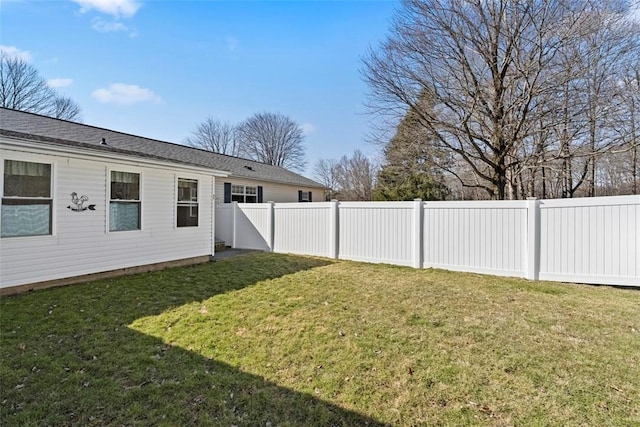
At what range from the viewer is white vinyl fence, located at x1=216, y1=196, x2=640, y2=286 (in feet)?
19.1

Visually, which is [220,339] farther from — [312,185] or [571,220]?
[312,185]

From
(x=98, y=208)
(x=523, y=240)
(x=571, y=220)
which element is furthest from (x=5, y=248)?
(x=571, y=220)

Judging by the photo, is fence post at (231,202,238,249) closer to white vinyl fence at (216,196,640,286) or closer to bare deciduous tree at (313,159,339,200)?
white vinyl fence at (216,196,640,286)

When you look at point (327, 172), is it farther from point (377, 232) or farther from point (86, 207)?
point (86, 207)

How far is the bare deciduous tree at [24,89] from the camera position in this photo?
71.6 ft

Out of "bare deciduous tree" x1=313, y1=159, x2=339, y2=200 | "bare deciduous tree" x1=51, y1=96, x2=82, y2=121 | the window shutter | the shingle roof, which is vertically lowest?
the window shutter

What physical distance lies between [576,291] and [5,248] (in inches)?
381

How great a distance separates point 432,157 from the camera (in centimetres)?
1285

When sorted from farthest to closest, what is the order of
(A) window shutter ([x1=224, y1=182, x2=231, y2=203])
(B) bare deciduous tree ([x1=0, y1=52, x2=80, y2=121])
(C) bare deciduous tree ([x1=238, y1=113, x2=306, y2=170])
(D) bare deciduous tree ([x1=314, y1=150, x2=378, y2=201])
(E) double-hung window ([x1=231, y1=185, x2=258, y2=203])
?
1. (C) bare deciduous tree ([x1=238, y1=113, x2=306, y2=170])
2. (D) bare deciduous tree ([x1=314, y1=150, x2=378, y2=201])
3. (B) bare deciduous tree ([x1=0, y1=52, x2=80, y2=121])
4. (E) double-hung window ([x1=231, y1=185, x2=258, y2=203])
5. (A) window shutter ([x1=224, y1=182, x2=231, y2=203])

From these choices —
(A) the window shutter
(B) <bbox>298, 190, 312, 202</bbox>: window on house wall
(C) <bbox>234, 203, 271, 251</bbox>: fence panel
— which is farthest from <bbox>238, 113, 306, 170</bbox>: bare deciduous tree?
(C) <bbox>234, 203, 271, 251</bbox>: fence panel

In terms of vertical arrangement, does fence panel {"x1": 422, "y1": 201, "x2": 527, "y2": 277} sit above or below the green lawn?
above

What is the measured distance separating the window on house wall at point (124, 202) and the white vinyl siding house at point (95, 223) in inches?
0.8

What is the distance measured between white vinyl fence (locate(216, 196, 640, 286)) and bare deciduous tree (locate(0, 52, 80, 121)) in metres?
24.7

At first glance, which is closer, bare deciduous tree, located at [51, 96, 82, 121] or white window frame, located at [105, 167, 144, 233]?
white window frame, located at [105, 167, 144, 233]
